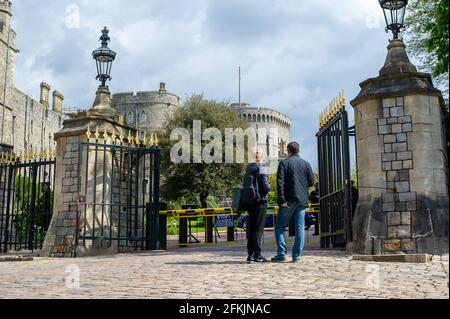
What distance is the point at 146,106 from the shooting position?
183 feet

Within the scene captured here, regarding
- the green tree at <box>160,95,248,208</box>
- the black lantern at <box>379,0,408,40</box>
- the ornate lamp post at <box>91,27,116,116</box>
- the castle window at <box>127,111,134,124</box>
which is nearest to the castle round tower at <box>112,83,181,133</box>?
the castle window at <box>127,111,134,124</box>

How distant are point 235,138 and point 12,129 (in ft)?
57.6

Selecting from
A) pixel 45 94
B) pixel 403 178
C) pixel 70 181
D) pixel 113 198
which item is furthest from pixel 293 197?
pixel 45 94

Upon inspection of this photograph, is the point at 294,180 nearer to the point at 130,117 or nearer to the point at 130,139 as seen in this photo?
the point at 130,139

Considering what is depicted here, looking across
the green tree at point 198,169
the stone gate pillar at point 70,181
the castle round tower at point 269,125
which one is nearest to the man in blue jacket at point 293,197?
the stone gate pillar at point 70,181

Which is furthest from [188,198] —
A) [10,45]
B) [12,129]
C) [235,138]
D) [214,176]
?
[10,45]

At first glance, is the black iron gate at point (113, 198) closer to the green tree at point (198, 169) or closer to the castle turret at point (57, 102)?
the green tree at point (198, 169)

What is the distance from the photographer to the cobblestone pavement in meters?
4.61

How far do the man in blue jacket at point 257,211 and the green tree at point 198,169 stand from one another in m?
19.6

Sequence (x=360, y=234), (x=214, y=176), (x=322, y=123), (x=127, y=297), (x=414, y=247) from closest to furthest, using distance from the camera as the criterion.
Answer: (x=127, y=297), (x=414, y=247), (x=360, y=234), (x=322, y=123), (x=214, y=176)

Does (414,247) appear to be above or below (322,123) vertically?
below

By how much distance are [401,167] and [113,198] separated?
6.48m

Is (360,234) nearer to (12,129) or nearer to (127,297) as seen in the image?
(127,297)
